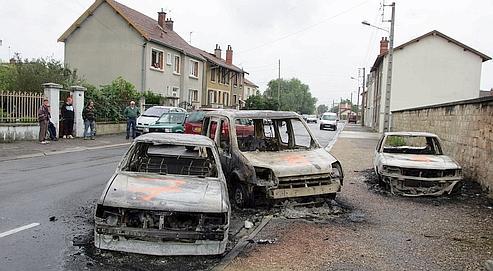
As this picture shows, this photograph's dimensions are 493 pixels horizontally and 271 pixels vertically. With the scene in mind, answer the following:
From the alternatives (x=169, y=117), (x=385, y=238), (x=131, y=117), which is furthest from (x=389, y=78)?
(x=385, y=238)

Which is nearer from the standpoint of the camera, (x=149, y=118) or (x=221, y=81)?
(x=149, y=118)

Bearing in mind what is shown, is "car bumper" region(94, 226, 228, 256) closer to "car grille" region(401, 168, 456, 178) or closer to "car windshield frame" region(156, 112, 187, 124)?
"car grille" region(401, 168, 456, 178)

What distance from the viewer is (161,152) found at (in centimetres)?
786

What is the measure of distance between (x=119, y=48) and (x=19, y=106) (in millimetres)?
17719

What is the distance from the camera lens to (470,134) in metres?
11.6

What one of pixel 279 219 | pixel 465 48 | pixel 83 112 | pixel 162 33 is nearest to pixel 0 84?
pixel 83 112

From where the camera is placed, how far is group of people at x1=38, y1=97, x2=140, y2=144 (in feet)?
60.4

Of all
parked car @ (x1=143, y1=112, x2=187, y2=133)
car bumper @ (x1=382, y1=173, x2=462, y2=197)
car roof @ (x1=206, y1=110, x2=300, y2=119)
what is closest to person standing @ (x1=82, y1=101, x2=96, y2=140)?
parked car @ (x1=143, y1=112, x2=187, y2=133)

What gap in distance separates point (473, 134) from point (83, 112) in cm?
1590

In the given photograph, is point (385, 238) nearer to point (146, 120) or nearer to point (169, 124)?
point (169, 124)

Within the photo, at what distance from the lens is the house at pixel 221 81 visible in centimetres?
4950

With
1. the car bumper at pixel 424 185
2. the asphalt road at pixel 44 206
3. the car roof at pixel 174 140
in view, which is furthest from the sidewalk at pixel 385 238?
the asphalt road at pixel 44 206

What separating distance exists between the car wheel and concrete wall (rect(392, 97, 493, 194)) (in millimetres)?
5165

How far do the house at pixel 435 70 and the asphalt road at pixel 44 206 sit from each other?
101 ft
